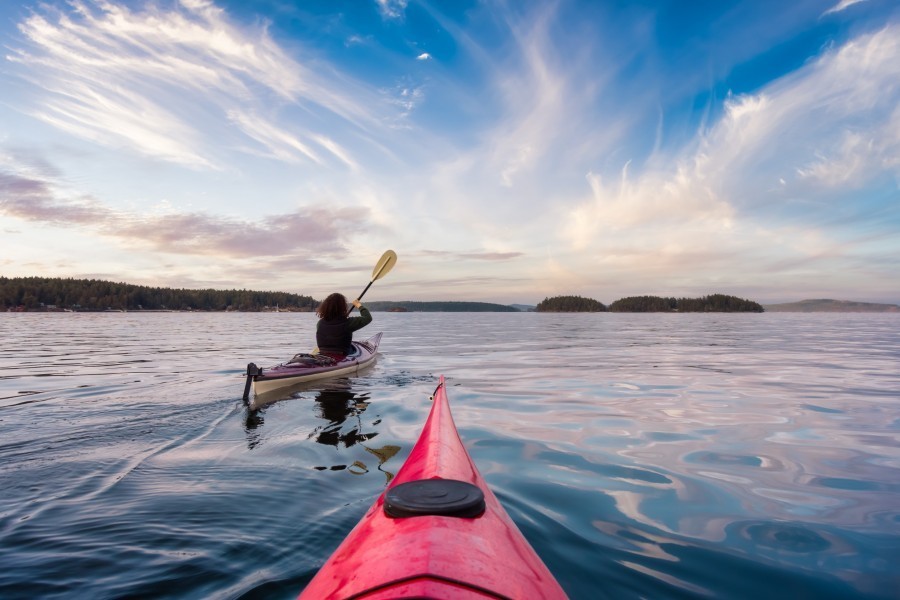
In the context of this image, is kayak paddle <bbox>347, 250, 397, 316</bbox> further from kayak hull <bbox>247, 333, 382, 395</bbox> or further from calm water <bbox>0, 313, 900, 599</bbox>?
calm water <bbox>0, 313, 900, 599</bbox>

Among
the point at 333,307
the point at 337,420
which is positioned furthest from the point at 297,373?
the point at 337,420

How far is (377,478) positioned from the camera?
499 centimetres

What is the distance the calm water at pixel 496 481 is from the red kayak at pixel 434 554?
1.21 metres

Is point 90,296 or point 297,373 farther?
point 90,296

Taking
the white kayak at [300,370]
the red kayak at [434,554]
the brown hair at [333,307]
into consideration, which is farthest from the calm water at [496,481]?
the brown hair at [333,307]

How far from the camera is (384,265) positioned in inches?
665

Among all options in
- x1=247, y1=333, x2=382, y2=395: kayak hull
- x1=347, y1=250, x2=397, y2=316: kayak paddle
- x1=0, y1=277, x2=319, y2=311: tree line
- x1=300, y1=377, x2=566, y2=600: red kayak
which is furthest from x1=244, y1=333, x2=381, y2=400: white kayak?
x1=0, y1=277, x2=319, y2=311: tree line

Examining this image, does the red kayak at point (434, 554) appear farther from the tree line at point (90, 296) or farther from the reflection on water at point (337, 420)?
the tree line at point (90, 296)

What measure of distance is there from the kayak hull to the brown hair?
123cm

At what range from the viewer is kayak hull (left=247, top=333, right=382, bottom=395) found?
31.0 feet

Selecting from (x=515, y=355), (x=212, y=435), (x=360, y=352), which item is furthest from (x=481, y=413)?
(x=515, y=355)

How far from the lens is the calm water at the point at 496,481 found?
3.21m

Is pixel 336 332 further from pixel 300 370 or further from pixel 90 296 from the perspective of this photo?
pixel 90 296

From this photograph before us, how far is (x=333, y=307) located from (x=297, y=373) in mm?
2238
